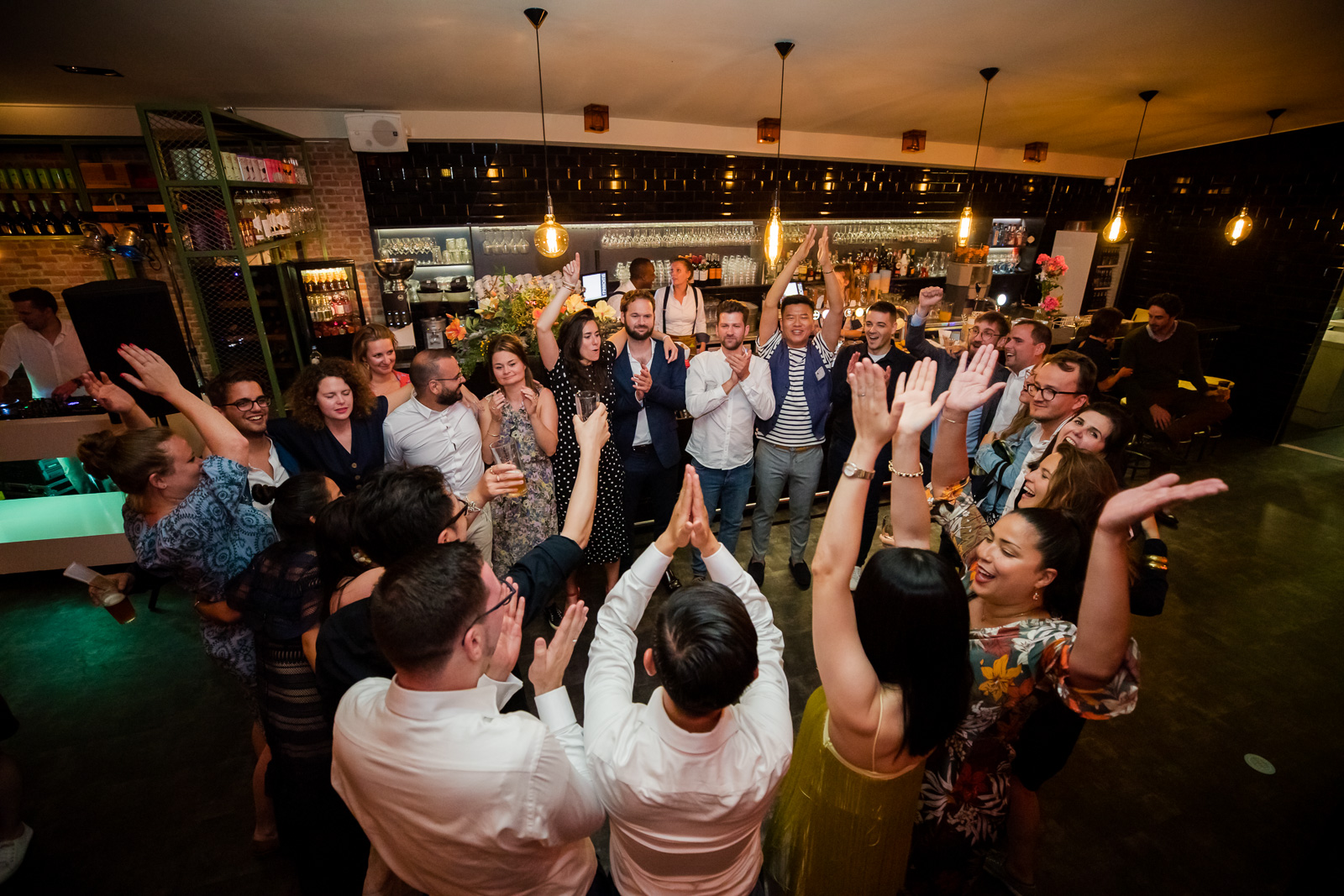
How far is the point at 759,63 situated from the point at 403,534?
14.8 feet

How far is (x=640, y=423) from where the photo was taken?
3.46m

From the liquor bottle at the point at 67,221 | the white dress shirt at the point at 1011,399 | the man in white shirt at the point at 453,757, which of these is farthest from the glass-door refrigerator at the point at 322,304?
the white dress shirt at the point at 1011,399

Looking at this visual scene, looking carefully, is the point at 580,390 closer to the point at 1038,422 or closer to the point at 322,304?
the point at 1038,422

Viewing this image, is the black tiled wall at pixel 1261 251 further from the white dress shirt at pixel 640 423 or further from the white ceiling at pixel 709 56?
the white dress shirt at pixel 640 423

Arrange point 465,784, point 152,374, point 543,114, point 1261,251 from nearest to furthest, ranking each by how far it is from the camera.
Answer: point 465,784, point 152,374, point 543,114, point 1261,251

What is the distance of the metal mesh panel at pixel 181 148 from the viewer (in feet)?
13.9

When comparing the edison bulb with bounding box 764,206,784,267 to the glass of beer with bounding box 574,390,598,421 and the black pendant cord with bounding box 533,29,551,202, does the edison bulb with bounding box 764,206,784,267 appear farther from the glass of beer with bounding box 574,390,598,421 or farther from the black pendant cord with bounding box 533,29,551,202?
the glass of beer with bounding box 574,390,598,421

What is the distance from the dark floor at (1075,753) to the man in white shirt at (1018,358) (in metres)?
1.53

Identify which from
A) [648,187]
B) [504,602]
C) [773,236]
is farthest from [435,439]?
[648,187]

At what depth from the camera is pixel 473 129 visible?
6199mm

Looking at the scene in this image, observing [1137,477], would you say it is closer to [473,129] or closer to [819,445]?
[819,445]

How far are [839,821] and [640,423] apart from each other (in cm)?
239

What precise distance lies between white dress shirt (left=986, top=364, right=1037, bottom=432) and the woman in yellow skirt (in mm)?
2463

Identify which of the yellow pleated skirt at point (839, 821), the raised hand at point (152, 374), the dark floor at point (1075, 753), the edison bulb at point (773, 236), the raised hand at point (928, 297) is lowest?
the dark floor at point (1075, 753)
